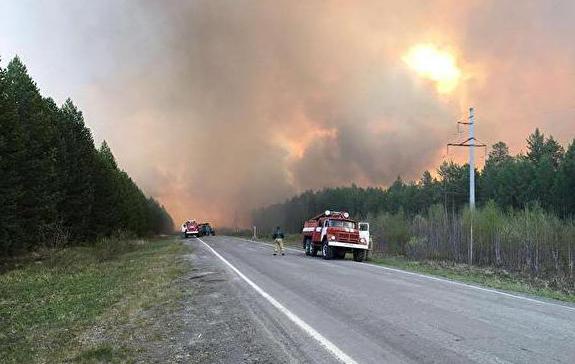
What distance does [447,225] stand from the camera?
107 feet

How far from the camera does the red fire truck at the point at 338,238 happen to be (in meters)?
28.4

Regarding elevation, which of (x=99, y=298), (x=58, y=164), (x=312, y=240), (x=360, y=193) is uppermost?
(x=360, y=193)

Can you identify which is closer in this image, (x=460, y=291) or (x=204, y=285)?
(x=460, y=291)

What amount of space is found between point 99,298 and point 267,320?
681cm

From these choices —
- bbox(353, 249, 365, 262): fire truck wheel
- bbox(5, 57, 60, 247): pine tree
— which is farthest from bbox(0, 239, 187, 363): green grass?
bbox(353, 249, 365, 262): fire truck wheel

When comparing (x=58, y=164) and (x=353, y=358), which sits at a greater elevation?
(x=58, y=164)

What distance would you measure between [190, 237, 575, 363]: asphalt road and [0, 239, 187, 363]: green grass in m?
2.53

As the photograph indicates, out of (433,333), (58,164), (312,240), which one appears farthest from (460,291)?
(58,164)

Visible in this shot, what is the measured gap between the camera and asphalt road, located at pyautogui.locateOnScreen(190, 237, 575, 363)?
6832mm

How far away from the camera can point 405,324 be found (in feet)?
28.8

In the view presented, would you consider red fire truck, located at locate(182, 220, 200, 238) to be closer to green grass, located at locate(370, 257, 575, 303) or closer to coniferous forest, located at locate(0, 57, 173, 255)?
coniferous forest, located at locate(0, 57, 173, 255)

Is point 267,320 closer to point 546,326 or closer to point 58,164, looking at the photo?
point 546,326

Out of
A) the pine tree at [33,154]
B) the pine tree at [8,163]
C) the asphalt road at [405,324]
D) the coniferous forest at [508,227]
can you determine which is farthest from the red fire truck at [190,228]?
the asphalt road at [405,324]

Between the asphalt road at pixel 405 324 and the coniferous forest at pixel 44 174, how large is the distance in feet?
56.3
